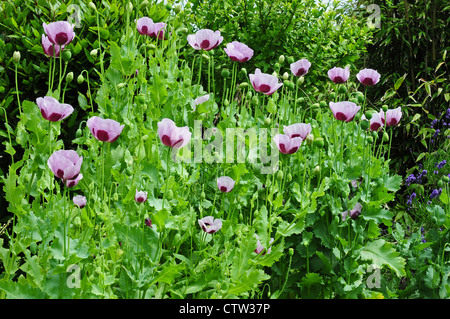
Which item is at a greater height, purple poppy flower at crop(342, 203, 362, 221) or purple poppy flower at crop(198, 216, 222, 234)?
purple poppy flower at crop(198, 216, 222, 234)

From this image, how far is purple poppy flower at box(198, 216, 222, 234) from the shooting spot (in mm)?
1448

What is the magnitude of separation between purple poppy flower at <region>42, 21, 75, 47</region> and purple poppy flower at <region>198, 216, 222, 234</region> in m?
0.70

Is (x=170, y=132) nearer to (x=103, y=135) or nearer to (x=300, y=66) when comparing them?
(x=103, y=135)

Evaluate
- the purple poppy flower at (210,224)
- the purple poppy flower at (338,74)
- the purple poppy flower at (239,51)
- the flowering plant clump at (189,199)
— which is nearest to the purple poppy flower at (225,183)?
the flowering plant clump at (189,199)

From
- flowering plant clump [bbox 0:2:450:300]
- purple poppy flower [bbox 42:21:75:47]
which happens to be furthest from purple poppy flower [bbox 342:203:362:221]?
purple poppy flower [bbox 42:21:75:47]

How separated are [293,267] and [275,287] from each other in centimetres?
10

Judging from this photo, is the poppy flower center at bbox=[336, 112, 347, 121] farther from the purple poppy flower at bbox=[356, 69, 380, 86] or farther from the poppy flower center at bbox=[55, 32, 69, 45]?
the poppy flower center at bbox=[55, 32, 69, 45]

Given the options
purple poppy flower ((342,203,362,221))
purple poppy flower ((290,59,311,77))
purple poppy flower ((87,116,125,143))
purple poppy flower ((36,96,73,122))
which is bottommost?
purple poppy flower ((342,203,362,221))

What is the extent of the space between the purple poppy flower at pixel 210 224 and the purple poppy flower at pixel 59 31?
2.29 ft

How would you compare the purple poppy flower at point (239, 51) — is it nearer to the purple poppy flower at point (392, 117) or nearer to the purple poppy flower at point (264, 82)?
the purple poppy flower at point (264, 82)

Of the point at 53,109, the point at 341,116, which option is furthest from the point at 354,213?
the point at 53,109

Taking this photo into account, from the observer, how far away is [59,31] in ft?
4.89

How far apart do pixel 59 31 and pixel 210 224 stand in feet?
2.46
